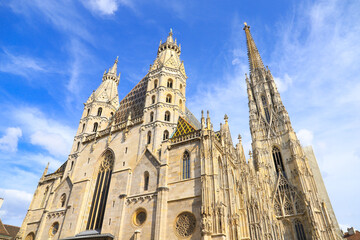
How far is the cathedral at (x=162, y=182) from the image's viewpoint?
63.9 ft

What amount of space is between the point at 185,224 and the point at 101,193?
1092 centimetres

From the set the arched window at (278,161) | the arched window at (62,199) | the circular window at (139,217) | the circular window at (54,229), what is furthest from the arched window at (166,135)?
the arched window at (278,161)

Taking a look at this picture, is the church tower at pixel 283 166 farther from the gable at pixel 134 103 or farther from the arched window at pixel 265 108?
the gable at pixel 134 103

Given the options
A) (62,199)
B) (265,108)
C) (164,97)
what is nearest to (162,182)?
(164,97)

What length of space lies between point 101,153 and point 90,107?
9.35m

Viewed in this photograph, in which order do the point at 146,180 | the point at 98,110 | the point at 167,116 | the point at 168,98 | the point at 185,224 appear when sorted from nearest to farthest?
the point at 185,224, the point at 146,180, the point at 167,116, the point at 168,98, the point at 98,110

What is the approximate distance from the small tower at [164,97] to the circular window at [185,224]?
296 inches

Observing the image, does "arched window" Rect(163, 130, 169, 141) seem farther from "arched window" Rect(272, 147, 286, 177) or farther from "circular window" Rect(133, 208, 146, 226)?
"arched window" Rect(272, 147, 286, 177)

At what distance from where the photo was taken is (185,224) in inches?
729

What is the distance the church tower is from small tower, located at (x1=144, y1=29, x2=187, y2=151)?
2370cm

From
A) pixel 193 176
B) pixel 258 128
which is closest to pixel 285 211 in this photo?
pixel 258 128

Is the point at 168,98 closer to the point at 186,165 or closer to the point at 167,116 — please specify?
the point at 167,116

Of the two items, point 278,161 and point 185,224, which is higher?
point 278,161

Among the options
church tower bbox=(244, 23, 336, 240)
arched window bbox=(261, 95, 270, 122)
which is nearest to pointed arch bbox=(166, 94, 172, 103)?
church tower bbox=(244, 23, 336, 240)
